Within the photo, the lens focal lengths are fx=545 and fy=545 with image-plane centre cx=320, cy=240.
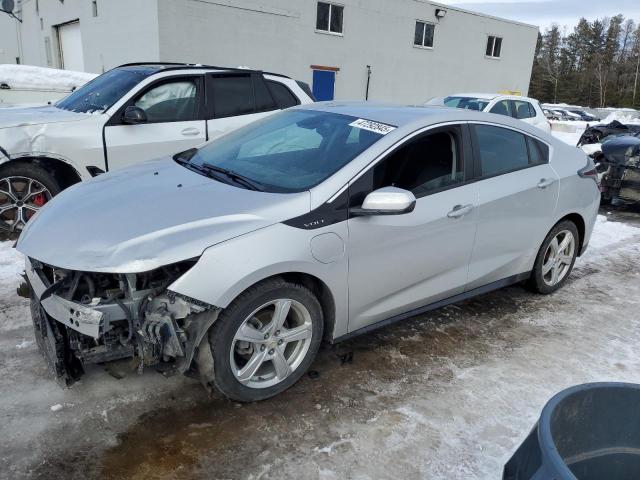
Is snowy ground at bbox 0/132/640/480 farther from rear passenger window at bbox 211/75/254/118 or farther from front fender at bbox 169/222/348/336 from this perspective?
rear passenger window at bbox 211/75/254/118

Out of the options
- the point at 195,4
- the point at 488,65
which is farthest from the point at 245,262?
the point at 488,65

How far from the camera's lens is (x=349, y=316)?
130 inches

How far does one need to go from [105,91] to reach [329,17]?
1700cm

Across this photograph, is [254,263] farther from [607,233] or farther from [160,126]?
[607,233]

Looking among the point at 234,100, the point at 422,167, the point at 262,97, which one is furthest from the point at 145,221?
the point at 262,97

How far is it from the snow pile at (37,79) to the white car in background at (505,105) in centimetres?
796

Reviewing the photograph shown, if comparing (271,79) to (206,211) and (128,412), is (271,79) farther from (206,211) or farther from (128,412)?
(128,412)

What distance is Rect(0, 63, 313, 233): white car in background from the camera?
5391mm

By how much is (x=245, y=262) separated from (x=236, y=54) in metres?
17.2

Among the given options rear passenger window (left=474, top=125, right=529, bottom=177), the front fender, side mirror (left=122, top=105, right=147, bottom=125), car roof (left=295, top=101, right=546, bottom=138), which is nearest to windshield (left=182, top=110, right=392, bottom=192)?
car roof (left=295, top=101, right=546, bottom=138)

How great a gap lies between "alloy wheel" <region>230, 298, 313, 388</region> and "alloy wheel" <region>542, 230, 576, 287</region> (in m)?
2.61

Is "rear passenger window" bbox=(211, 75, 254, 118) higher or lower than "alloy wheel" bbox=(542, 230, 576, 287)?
higher

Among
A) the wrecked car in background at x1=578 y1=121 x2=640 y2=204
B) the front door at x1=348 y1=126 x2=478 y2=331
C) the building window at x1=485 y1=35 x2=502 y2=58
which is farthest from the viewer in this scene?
the building window at x1=485 y1=35 x2=502 y2=58

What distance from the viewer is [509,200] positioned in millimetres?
4035
